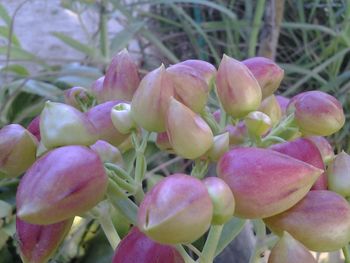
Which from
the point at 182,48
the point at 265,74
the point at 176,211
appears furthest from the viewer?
the point at 182,48

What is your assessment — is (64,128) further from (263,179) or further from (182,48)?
(182,48)

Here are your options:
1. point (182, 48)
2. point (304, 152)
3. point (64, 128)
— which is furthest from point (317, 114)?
point (182, 48)

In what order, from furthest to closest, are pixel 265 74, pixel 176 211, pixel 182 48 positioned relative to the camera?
pixel 182 48
pixel 265 74
pixel 176 211

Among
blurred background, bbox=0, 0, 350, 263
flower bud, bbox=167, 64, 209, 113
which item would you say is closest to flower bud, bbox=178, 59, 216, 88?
flower bud, bbox=167, 64, 209, 113

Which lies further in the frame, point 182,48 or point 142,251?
point 182,48

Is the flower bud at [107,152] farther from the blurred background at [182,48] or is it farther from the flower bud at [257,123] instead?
the blurred background at [182,48]

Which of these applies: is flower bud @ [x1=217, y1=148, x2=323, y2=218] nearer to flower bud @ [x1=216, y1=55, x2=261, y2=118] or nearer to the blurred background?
flower bud @ [x1=216, y1=55, x2=261, y2=118]
